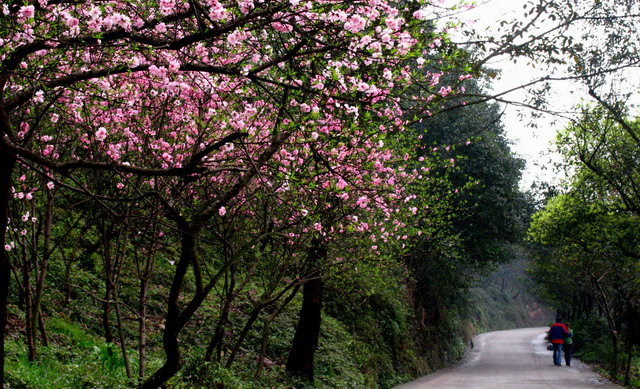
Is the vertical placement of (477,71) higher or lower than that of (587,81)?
lower

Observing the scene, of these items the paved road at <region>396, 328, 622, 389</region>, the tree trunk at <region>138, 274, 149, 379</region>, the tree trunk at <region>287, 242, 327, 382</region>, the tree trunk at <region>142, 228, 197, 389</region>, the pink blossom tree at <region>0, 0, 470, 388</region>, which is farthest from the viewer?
the paved road at <region>396, 328, 622, 389</region>

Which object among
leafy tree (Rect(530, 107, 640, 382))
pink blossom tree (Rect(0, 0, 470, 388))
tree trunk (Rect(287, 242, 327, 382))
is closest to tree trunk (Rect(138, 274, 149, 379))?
pink blossom tree (Rect(0, 0, 470, 388))

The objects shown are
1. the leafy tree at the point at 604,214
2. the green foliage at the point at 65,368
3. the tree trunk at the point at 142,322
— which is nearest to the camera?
the green foliage at the point at 65,368

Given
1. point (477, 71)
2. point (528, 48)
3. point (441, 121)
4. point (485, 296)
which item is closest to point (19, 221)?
point (477, 71)

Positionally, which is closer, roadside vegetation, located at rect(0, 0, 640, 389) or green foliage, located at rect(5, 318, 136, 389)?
roadside vegetation, located at rect(0, 0, 640, 389)

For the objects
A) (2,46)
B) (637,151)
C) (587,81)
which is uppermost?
(587,81)

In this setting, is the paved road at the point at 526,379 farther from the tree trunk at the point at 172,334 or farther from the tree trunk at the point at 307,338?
the tree trunk at the point at 172,334

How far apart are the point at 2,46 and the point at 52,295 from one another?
740 cm

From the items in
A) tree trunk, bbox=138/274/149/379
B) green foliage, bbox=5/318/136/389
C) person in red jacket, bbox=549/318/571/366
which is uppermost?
tree trunk, bbox=138/274/149/379

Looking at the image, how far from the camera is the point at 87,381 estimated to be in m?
7.07

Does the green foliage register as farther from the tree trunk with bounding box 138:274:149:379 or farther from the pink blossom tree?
the pink blossom tree

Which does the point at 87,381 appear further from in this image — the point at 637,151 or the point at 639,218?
the point at 639,218

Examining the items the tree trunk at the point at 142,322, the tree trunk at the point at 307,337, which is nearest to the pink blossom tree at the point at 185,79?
the tree trunk at the point at 142,322

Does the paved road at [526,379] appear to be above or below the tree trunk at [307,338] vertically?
below
